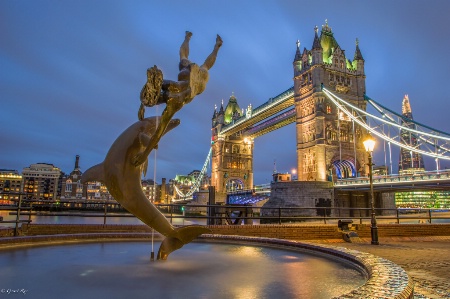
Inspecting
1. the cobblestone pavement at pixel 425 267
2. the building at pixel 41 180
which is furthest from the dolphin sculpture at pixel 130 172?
the building at pixel 41 180

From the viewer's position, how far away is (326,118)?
149 ft

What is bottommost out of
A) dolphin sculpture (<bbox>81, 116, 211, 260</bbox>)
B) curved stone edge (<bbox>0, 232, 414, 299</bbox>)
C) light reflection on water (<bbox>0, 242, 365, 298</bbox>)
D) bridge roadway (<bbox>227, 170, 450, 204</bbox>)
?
light reflection on water (<bbox>0, 242, 365, 298</bbox>)

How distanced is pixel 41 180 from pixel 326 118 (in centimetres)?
11830

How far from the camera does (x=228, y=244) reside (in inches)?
259

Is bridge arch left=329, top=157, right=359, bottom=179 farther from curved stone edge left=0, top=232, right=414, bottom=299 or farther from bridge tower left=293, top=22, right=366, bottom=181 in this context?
curved stone edge left=0, top=232, right=414, bottom=299

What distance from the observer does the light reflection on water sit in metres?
3.14

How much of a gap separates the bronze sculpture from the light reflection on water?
58cm

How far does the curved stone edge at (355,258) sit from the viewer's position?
103 inches

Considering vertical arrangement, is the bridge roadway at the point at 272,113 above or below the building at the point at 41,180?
above

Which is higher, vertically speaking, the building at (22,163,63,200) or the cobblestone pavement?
the building at (22,163,63,200)

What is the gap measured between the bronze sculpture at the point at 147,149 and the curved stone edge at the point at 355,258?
2.07 m

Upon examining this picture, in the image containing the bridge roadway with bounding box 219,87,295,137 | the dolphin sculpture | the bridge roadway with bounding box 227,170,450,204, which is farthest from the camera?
the bridge roadway with bounding box 219,87,295,137

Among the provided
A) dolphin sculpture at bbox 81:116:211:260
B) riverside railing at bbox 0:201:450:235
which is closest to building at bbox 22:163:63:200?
riverside railing at bbox 0:201:450:235

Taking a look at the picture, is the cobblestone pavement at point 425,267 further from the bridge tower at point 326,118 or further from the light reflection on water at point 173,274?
the bridge tower at point 326,118
